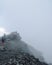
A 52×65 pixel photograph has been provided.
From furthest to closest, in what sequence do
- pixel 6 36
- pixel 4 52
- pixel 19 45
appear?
1. pixel 6 36
2. pixel 19 45
3. pixel 4 52

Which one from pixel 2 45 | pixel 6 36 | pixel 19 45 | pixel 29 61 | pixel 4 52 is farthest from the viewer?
pixel 6 36

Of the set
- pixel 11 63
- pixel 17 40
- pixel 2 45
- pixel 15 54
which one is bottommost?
pixel 11 63

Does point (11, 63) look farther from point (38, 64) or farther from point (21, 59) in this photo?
point (38, 64)

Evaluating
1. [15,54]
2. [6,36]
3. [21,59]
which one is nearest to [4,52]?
[15,54]

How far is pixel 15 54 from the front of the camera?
80312 mm

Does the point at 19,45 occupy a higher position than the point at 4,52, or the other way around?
the point at 19,45

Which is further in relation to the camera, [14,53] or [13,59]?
[14,53]

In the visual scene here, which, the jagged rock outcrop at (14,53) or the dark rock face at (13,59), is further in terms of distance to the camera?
the jagged rock outcrop at (14,53)

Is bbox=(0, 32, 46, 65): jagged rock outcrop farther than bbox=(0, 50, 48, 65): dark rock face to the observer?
Yes

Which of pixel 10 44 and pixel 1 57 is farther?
pixel 10 44

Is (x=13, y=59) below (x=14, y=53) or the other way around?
→ below

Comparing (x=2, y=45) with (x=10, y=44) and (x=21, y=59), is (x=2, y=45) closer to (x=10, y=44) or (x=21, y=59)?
(x=10, y=44)

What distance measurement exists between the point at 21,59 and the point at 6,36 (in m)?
35.2

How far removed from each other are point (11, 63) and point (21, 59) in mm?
4982
